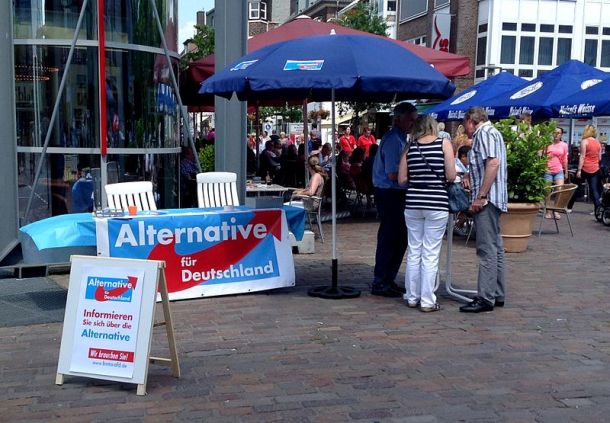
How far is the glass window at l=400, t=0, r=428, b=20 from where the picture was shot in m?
42.8

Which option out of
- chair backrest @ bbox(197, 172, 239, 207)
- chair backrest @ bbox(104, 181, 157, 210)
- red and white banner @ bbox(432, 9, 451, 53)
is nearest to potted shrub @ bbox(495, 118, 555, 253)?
chair backrest @ bbox(197, 172, 239, 207)

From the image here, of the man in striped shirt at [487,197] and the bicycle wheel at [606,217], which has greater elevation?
the man in striped shirt at [487,197]

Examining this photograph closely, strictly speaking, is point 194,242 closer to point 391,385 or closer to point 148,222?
point 148,222

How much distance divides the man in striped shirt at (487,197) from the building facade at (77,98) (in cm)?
458

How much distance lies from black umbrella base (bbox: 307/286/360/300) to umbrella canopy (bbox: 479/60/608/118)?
8885 mm

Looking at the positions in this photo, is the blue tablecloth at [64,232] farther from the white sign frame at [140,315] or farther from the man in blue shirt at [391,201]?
the man in blue shirt at [391,201]

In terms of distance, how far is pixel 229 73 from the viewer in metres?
6.97

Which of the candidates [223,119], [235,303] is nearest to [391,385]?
[235,303]

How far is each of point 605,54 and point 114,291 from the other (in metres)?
38.5

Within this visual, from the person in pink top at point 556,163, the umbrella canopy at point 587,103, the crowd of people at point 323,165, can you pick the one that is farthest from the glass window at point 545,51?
the person in pink top at point 556,163

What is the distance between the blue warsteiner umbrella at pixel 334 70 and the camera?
6387 millimetres

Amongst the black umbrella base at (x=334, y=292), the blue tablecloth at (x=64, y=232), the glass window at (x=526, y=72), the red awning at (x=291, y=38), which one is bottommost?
the black umbrella base at (x=334, y=292)

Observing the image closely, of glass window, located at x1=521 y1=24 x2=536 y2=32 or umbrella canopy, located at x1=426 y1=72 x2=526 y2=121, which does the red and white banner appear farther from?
umbrella canopy, located at x1=426 y1=72 x2=526 y2=121

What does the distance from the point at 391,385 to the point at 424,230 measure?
6.84 ft
